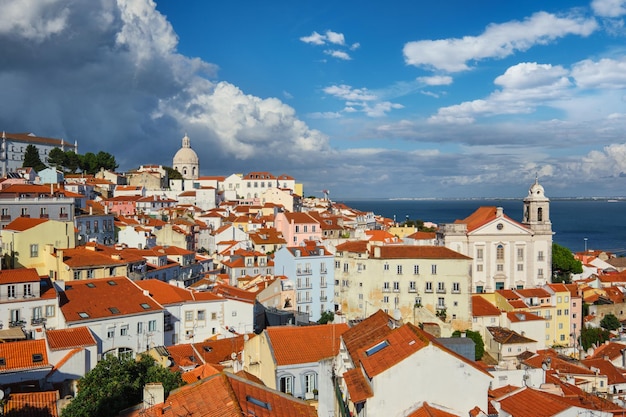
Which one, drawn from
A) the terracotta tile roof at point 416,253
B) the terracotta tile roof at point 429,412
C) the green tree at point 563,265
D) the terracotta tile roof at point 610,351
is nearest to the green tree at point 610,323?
the terracotta tile roof at point 610,351

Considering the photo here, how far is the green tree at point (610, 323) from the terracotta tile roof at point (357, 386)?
44.1 m

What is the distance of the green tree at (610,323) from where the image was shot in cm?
5066

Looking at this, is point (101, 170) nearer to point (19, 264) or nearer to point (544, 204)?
point (19, 264)

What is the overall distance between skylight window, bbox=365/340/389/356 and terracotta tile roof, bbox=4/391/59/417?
29.3 ft

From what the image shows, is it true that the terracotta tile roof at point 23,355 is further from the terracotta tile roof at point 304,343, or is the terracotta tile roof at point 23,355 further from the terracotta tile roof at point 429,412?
the terracotta tile roof at point 429,412

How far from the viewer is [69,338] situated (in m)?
22.7

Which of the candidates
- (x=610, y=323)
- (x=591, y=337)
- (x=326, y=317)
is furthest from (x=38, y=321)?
(x=610, y=323)

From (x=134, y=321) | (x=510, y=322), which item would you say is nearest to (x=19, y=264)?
(x=134, y=321)

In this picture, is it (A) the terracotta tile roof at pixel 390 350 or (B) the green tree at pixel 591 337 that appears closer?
(A) the terracotta tile roof at pixel 390 350

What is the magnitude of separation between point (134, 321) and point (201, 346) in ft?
12.0

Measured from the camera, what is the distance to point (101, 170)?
103562 millimetres

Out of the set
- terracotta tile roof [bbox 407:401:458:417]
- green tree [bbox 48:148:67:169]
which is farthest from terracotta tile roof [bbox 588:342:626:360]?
green tree [bbox 48:148:67:169]

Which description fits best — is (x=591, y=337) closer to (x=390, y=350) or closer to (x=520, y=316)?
(x=520, y=316)

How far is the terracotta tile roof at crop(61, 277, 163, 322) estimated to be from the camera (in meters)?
27.0
